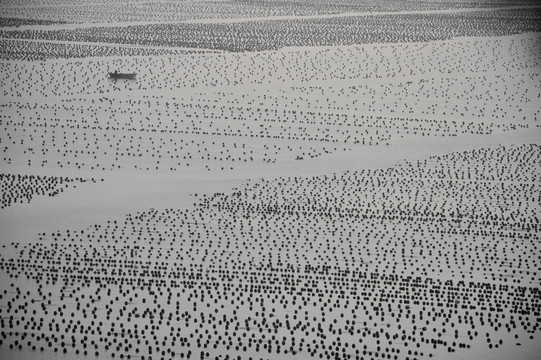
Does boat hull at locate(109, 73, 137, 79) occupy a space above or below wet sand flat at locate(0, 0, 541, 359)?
above

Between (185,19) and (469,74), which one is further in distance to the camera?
(185,19)

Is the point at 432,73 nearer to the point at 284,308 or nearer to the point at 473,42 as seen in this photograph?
the point at 473,42

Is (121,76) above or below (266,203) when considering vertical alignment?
above

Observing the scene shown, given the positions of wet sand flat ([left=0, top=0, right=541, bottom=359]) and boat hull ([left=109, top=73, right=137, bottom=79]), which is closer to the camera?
wet sand flat ([left=0, top=0, right=541, bottom=359])

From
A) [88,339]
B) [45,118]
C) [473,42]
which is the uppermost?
[473,42]

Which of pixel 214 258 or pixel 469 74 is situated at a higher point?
pixel 469 74

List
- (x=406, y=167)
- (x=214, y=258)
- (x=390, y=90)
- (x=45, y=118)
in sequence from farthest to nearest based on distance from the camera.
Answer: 1. (x=390, y=90)
2. (x=45, y=118)
3. (x=406, y=167)
4. (x=214, y=258)

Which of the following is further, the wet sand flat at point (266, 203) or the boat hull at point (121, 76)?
the boat hull at point (121, 76)

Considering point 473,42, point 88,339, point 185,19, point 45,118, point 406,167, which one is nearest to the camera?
point 88,339

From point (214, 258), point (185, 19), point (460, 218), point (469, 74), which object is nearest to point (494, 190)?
point (460, 218)

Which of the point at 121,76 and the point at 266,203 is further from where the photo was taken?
the point at 121,76

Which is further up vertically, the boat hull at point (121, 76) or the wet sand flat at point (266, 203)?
the boat hull at point (121, 76)
